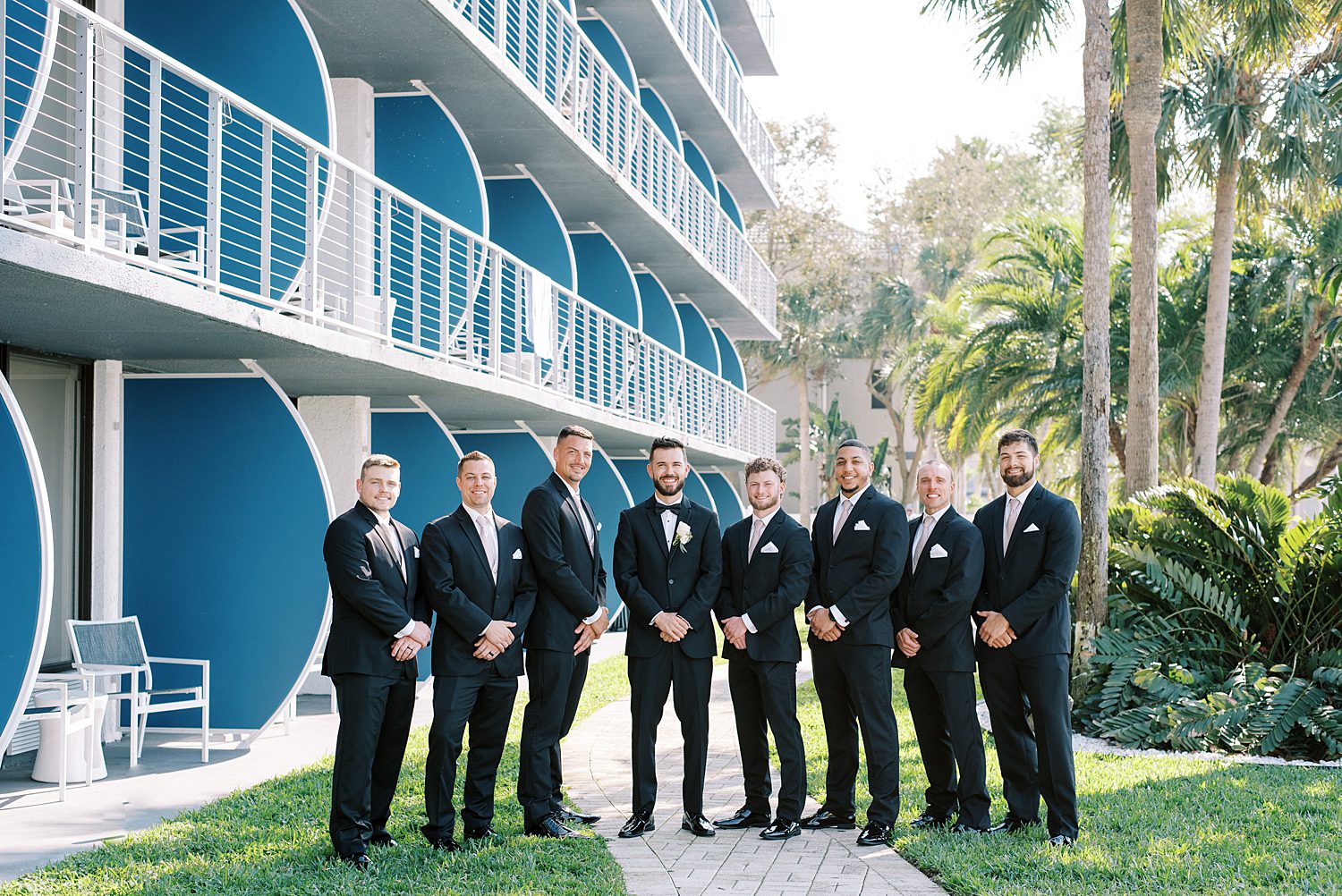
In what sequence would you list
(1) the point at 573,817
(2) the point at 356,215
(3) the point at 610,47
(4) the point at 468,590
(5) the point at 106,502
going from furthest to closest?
1. (3) the point at 610,47
2. (2) the point at 356,215
3. (5) the point at 106,502
4. (1) the point at 573,817
5. (4) the point at 468,590

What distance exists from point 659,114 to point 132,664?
1599 centimetres

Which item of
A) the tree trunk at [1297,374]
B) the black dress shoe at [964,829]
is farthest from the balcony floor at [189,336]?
the tree trunk at [1297,374]

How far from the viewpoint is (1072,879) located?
6.53 m

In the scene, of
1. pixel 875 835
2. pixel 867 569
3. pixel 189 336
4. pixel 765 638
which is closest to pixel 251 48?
pixel 189 336

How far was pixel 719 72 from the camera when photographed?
25.9m

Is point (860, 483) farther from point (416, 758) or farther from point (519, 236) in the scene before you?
point (519, 236)

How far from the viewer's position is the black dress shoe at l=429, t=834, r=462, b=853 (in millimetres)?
7000

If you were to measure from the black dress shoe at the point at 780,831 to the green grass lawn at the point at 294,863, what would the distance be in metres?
0.91

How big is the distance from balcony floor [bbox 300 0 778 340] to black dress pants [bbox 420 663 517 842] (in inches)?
241

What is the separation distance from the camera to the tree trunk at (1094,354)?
1180cm

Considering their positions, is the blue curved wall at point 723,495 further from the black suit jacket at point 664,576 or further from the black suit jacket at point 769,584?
the black suit jacket at point 664,576

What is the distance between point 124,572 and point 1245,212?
18.0 metres

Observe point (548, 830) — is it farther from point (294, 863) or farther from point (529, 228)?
point (529, 228)

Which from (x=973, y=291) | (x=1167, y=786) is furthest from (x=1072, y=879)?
(x=973, y=291)
